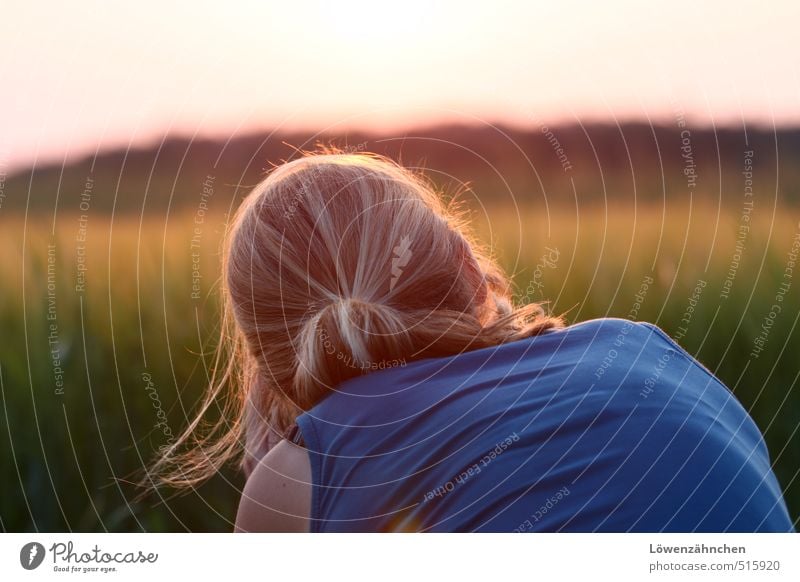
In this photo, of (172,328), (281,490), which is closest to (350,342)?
(281,490)

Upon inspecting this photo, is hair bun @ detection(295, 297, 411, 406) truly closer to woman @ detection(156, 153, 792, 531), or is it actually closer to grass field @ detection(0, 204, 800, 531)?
woman @ detection(156, 153, 792, 531)

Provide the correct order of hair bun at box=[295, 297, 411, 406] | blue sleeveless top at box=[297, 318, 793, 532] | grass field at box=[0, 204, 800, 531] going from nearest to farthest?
blue sleeveless top at box=[297, 318, 793, 532] < hair bun at box=[295, 297, 411, 406] < grass field at box=[0, 204, 800, 531]

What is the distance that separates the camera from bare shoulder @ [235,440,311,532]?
3.43 ft

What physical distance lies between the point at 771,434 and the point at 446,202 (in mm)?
795

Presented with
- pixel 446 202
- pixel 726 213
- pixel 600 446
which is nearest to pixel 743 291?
pixel 726 213

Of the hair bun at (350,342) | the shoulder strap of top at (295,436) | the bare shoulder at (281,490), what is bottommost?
the bare shoulder at (281,490)

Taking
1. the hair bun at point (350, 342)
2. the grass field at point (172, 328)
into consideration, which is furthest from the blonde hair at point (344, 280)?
the grass field at point (172, 328)

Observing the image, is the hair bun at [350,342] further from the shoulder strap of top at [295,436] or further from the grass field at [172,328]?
the grass field at [172,328]

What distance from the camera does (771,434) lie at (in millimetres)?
1703

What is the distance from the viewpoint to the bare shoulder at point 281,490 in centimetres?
105

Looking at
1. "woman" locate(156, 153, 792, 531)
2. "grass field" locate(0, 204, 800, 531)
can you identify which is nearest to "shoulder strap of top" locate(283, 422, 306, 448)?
"woman" locate(156, 153, 792, 531)

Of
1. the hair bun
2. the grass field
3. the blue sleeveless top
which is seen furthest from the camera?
the grass field

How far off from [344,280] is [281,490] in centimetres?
28

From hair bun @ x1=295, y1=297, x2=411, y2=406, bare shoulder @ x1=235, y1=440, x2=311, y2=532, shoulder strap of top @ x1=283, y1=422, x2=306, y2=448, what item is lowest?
bare shoulder @ x1=235, y1=440, x2=311, y2=532
